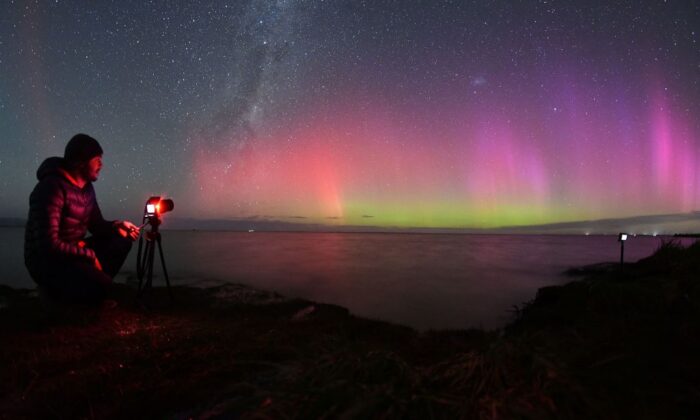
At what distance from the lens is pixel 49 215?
547 centimetres

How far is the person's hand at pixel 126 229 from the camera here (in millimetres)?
6363

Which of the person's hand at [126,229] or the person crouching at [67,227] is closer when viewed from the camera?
the person crouching at [67,227]

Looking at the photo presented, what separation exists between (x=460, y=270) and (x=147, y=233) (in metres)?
24.9

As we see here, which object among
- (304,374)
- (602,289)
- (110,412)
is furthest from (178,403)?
(602,289)

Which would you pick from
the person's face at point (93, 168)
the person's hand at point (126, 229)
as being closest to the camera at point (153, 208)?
the person's hand at point (126, 229)

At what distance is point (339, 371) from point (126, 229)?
562 centimetres

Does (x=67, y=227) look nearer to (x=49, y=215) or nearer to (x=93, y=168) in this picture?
(x=49, y=215)

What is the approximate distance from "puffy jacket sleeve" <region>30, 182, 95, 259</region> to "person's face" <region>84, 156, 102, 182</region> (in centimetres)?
57

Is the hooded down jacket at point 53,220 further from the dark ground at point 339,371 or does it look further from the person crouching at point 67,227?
the dark ground at point 339,371

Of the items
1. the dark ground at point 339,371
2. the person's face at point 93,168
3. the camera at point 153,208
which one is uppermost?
the person's face at point 93,168

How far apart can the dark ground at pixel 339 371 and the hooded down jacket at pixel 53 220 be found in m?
0.92

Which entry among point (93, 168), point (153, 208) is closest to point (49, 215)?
point (93, 168)

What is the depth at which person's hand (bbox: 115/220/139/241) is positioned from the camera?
20.9 ft

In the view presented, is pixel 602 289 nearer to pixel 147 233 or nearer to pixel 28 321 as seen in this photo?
pixel 147 233
